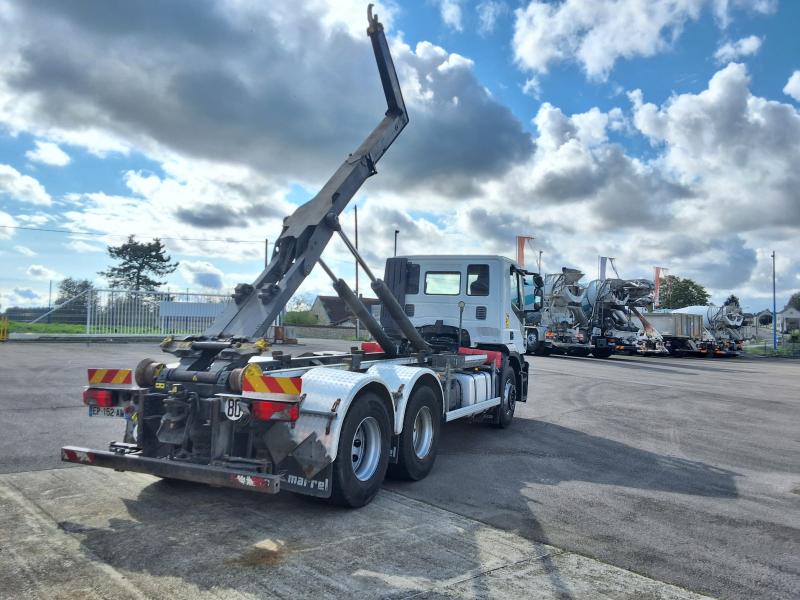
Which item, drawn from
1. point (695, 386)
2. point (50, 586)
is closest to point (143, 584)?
point (50, 586)

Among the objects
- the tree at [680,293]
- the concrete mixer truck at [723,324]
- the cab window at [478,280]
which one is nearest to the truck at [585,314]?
the concrete mixer truck at [723,324]

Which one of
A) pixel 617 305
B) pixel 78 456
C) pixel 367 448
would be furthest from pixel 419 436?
pixel 617 305

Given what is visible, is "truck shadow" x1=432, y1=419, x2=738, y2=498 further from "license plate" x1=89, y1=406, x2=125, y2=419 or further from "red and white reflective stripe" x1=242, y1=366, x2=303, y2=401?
"license plate" x1=89, y1=406, x2=125, y2=419

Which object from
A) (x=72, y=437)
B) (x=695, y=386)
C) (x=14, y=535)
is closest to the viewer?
(x=14, y=535)

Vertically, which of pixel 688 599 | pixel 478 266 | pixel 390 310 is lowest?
pixel 688 599

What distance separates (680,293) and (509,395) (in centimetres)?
8261

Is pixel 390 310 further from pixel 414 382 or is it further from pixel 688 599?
pixel 688 599

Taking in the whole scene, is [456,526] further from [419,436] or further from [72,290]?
[72,290]

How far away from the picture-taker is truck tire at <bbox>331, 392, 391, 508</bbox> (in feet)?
18.2

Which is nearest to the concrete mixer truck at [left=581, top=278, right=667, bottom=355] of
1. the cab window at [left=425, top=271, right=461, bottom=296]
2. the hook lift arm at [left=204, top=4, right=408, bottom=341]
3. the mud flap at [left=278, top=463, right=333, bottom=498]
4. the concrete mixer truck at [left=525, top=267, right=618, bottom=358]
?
the concrete mixer truck at [left=525, top=267, right=618, bottom=358]

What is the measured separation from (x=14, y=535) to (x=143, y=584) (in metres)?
1.48

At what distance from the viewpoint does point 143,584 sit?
4074mm

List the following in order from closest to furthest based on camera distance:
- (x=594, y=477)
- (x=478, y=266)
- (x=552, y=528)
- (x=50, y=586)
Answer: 1. (x=50, y=586)
2. (x=552, y=528)
3. (x=594, y=477)
4. (x=478, y=266)

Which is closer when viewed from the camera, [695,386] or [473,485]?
[473,485]
